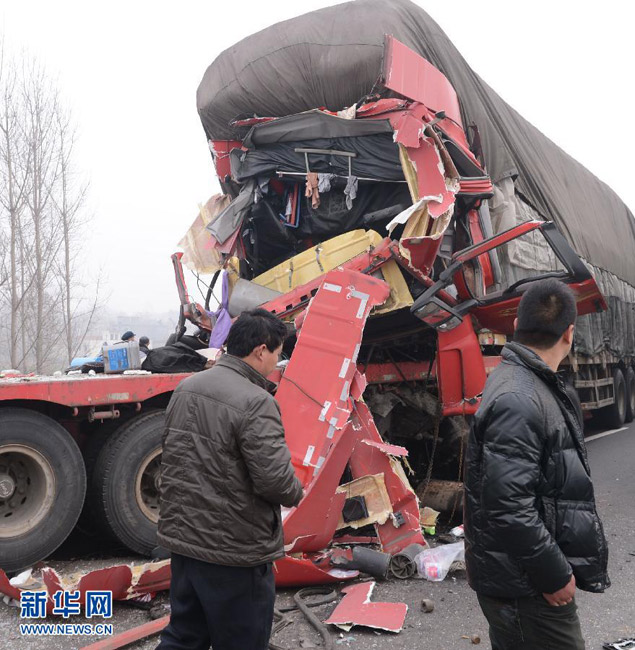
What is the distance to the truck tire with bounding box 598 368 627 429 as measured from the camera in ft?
36.7

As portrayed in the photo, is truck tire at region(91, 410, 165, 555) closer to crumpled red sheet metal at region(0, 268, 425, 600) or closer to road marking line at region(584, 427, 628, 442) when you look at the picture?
crumpled red sheet metal at region(0, 268, 425, 600)

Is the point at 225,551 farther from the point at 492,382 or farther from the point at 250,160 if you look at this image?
the point at 250,160

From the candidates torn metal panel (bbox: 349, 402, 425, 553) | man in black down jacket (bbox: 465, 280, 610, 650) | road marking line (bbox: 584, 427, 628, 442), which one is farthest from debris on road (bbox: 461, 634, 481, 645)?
road marking line (bbox: 584, 427, 628, 442)

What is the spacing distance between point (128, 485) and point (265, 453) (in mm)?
2442

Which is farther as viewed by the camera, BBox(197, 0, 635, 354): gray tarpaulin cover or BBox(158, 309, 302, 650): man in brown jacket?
BBox(197, 0, 635, 354): gray tarpaulin cover

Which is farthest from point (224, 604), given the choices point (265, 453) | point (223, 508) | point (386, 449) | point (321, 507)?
point (386, 449)

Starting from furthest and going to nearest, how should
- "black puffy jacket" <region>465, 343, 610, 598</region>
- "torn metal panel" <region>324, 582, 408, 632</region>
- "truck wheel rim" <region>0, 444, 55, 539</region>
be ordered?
1. "truck wheel rim" <region>0, 444, 55, 539</region>
2. "torn metal panel" <region>324, 582, 408, 632</region>
3. "black puffy jacket" <region>465, 343, 610, 598</region>

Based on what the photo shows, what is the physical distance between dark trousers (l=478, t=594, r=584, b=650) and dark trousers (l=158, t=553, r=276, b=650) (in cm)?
75

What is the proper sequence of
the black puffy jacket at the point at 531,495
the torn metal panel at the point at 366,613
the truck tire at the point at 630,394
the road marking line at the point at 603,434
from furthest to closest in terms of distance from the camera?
the truck tire at the point at 630,394
the road marking line at the point at 603,434
the torn metal panel at the point at 366,613
the black puffy jacket at the point at 531,495

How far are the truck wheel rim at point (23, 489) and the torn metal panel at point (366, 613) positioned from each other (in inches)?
73.4

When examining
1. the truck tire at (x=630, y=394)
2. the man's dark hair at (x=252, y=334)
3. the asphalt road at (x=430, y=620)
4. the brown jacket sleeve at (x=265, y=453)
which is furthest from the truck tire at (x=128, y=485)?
the truck tire at (x=630, y=394)

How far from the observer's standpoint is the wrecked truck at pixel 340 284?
152 inches

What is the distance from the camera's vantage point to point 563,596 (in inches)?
64.8

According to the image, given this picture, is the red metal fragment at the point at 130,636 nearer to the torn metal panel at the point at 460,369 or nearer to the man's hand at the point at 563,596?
the man's hand at the point at 563,596
